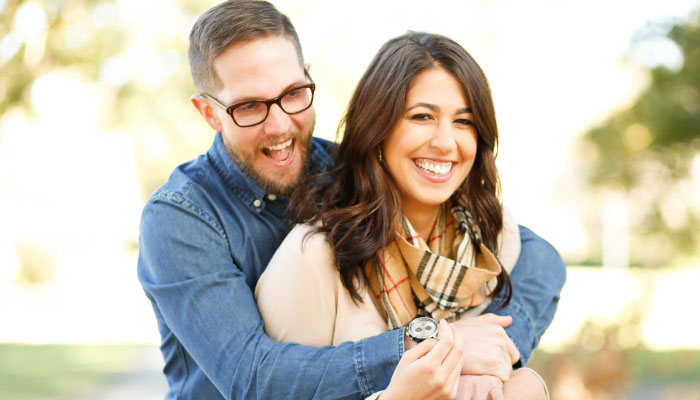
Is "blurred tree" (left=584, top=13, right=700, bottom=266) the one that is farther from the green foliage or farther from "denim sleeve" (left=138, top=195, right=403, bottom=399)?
the green foliage

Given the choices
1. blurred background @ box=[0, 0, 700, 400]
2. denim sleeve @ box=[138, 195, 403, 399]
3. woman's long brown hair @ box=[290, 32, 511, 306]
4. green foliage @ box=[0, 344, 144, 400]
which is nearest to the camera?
denim sleeve @ box=[138, 195, 403, 399]

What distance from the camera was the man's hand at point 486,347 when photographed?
7.07 ft

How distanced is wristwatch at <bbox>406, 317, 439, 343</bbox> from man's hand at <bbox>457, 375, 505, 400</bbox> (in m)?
0.18

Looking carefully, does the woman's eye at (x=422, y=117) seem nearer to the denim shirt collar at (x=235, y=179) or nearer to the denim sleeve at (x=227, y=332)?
the denim shirt collar at (x=235, y=179)

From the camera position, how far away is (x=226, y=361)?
2.09 metres

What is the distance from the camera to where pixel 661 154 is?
233 inches

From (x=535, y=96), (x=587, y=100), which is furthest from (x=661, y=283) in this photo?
(x=535, y=96)

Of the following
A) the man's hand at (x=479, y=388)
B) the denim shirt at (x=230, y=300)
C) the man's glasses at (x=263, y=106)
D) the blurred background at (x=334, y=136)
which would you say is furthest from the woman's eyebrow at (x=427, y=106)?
the blurred background at (x=334, y=136)

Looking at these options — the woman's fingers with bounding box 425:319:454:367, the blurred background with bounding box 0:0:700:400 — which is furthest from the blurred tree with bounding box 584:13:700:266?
the woman's fingers with bounding box 425:319:454:367

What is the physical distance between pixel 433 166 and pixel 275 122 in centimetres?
53

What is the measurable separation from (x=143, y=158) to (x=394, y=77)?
1031cm

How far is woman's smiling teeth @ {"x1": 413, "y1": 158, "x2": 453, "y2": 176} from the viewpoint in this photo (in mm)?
2383

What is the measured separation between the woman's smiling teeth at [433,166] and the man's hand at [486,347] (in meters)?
0.48

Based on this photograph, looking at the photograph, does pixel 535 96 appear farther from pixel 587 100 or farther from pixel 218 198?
pixel 218 198
